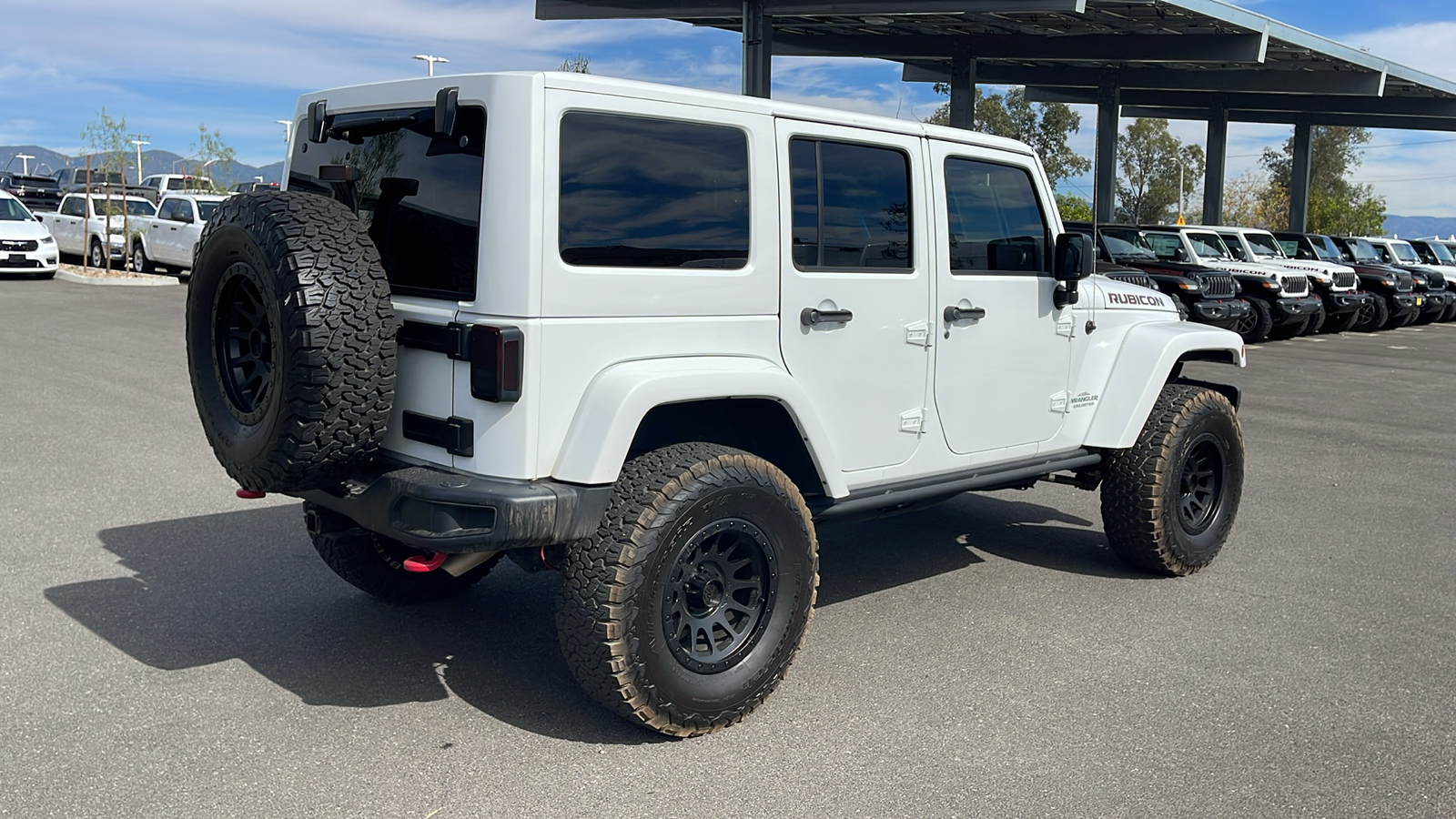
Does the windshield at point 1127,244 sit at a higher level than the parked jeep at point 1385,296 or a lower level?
higher

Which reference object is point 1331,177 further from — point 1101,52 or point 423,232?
point 423,232

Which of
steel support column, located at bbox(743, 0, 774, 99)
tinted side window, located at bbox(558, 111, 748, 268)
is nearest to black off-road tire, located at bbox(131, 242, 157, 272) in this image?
steel support column, located at bbox(743, 0, 774, 99)

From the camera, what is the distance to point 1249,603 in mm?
5668

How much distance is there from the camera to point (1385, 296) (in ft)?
79.9

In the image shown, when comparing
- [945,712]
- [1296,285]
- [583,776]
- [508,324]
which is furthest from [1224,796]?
[1296,285]

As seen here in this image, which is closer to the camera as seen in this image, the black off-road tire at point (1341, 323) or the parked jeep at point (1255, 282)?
the parked jeep at point (1255, 282)

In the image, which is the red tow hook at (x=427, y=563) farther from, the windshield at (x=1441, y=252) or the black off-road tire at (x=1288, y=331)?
the windshield at (x=1441, y=252)

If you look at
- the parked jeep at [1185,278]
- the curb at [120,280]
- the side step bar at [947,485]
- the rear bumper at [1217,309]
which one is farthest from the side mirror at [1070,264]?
the curb at [120,280]

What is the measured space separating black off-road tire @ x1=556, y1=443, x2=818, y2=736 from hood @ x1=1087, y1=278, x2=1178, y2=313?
239 cm

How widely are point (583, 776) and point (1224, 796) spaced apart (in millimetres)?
1938

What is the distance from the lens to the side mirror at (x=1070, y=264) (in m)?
5.39

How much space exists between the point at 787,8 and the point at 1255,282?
930cm

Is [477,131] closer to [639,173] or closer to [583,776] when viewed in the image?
[639,173]

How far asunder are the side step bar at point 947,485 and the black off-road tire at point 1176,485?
→ 0.69ft
